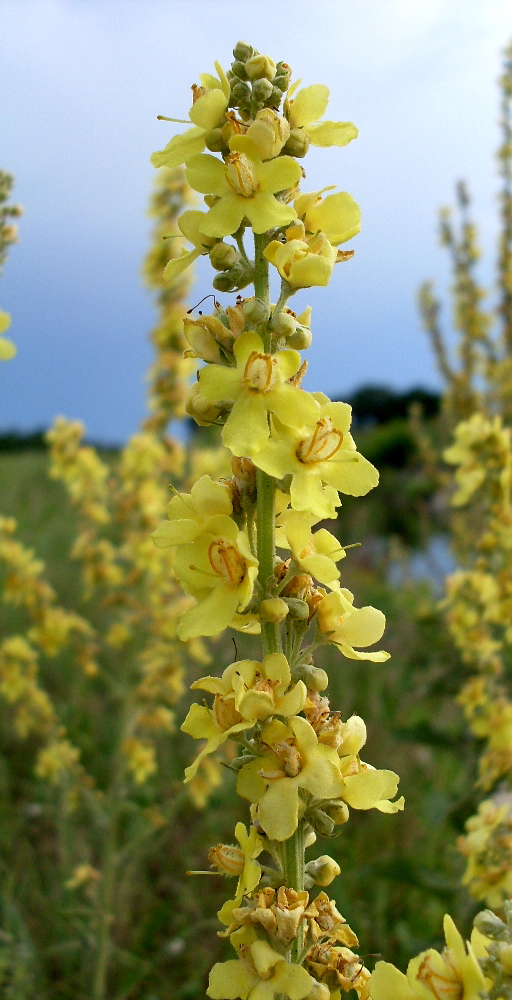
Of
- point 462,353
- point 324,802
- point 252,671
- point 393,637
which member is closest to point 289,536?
point 252,671

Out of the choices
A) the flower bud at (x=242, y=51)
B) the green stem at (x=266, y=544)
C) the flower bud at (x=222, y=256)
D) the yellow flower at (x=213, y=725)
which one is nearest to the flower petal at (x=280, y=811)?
the yellow flower at (x=213, y=725)

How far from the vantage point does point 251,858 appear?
117cm

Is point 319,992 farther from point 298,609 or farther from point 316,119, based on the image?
point 316,119

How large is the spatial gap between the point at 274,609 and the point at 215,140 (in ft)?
2.53

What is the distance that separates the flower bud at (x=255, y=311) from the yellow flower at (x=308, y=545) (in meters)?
0.31

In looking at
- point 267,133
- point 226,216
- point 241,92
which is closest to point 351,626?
point 226,216

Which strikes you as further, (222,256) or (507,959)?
(222,256)

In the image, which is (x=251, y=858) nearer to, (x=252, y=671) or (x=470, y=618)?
(x=252, y=671)

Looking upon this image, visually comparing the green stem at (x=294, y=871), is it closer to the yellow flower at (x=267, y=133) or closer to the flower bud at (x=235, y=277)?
the flower bud at (x=235, y=277)

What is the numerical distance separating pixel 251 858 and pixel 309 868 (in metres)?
0.20

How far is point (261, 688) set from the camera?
3.71 ft

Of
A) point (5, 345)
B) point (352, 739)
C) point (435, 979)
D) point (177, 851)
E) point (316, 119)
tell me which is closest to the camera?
point (435, 979)

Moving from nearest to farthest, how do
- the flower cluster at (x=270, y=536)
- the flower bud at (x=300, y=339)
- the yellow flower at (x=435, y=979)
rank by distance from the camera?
the yellow flower at (x=435, y=979) → the flower cluster at (x=270, y=536) → the flower bud at (x=300, y=339)

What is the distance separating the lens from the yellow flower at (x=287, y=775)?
1.11m
